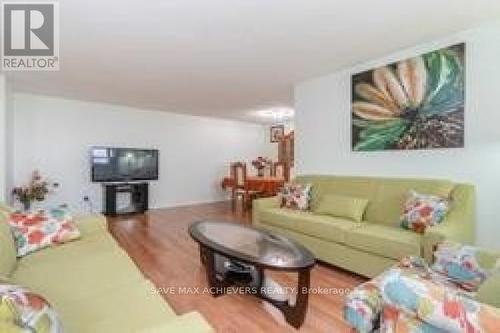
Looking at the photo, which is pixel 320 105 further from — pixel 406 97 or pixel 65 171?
pixel 65 171

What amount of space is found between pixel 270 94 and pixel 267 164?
107 inches

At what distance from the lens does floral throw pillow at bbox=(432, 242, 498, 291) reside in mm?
1625

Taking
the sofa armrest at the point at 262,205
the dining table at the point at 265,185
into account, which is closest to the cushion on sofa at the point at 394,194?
the sofa armrest at the point at 262,205

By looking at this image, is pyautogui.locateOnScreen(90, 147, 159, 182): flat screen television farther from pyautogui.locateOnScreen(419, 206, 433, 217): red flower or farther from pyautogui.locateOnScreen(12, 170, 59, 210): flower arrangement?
pyautogui.locateOnScreen(419, 206, 433, 217): red flower

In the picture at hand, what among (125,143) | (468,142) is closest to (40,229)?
(468,142)

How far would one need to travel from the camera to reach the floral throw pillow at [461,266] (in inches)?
64.0

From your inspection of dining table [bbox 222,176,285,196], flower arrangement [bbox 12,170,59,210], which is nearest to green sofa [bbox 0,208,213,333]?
flower arrangement [bbox 12,170,59,210]

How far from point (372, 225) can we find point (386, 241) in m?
0.50

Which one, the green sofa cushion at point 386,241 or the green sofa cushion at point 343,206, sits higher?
the green sofa cushion at point 343,206

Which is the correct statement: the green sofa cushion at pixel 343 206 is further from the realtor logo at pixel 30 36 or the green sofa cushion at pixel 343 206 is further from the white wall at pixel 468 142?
the realtor logo at pixel 30 36

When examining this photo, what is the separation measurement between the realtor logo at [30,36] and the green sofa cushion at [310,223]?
284cm

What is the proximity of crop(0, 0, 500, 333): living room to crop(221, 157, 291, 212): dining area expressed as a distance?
5.38 feet

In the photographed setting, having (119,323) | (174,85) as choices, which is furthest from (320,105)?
(119,323)

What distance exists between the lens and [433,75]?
2.86 metres
